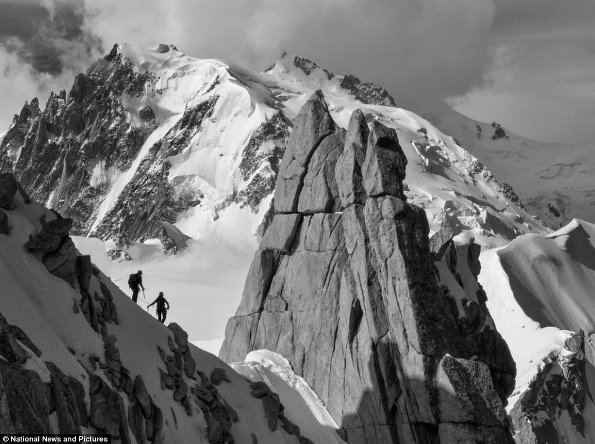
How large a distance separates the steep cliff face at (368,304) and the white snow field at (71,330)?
588 centimetres

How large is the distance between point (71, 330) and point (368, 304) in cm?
1614

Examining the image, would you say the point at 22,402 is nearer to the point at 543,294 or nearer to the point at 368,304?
the point at 368,304

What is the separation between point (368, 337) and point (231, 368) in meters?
6.00

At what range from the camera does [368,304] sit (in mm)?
41938

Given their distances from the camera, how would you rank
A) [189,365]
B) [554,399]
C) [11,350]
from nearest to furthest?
1. [11,350]
2. [189,365]
3. [554,399]

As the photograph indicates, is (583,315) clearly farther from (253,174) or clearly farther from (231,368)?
(253,174)

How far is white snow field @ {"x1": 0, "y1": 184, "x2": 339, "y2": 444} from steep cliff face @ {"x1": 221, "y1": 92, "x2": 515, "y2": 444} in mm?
5877

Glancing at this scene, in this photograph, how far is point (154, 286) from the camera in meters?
118

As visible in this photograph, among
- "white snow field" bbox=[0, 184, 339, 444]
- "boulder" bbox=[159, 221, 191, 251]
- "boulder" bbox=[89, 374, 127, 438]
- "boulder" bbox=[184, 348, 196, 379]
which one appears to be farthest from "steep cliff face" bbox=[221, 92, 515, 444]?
"boulder" bbox=[159, 221, 191, 251]

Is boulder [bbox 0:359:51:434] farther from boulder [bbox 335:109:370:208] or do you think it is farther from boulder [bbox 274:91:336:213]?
boulder [bbox 274:91:336:213]

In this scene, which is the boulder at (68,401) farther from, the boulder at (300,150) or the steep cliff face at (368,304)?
the boulder at (300,150)

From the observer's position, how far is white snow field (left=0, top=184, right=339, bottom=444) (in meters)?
26.5

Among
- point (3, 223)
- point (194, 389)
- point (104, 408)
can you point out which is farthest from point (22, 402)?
point (194, 389)

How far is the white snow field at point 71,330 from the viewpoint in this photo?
26.5 m
